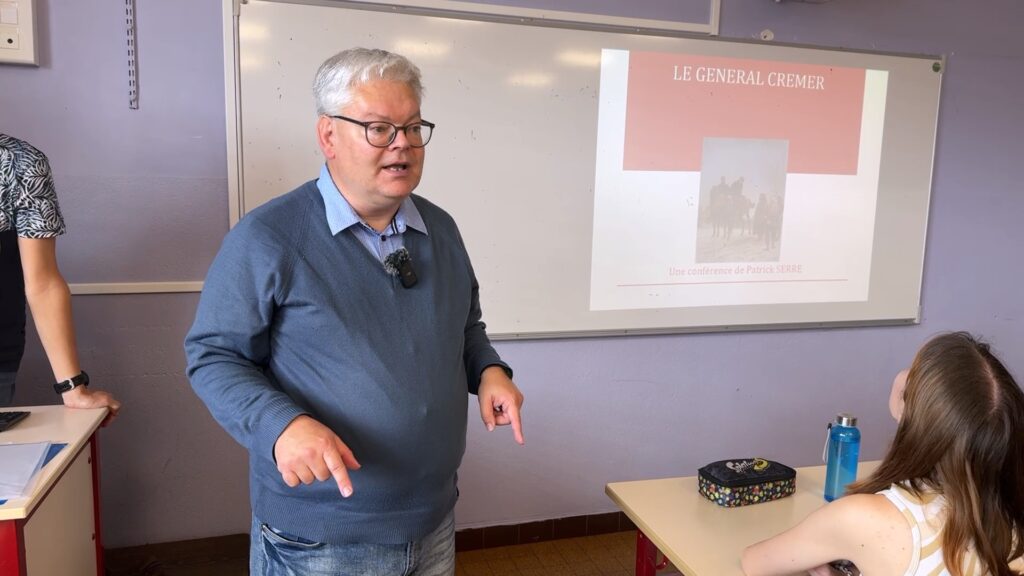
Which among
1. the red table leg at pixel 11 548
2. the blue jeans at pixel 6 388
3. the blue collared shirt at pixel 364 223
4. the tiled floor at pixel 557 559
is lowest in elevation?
the tiled floor at pixel 557 559

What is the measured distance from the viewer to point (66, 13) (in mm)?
2219

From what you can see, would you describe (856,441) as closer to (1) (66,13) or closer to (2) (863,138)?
(2) (863,138)

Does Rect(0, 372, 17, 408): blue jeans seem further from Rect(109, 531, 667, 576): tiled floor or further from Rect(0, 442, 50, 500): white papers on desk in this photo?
Rect(109, 531, 667, 576): tiled floor

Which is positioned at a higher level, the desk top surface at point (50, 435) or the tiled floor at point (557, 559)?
the desk top surface at point (50, 435)

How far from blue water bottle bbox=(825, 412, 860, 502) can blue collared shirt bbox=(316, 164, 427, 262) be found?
1035mm

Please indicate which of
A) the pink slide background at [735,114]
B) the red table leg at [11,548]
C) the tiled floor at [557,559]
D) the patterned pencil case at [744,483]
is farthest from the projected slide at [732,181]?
the red table leg at [11,548]

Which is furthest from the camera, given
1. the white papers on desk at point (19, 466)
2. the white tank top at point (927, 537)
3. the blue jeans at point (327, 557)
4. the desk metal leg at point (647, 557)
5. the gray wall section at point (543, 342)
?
the gray wall section at point (543, 342)

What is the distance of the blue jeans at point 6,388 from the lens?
1.89 metres

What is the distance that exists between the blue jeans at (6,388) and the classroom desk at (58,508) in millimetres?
108

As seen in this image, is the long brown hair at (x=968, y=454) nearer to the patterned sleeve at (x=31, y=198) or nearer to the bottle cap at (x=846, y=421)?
the bottle cap at (x=846, y=421)

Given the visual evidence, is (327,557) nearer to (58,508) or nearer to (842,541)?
(58,508)

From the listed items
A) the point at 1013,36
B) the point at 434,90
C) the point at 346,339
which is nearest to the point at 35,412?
the point at 346,339

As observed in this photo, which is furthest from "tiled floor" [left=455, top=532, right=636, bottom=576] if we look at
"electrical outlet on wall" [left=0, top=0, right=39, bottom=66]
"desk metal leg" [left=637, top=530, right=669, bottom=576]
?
"electrical outlet on wall" [left=0, top=0, right=39, bottom=66]

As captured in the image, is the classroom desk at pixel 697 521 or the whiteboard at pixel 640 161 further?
the whiteboard at pixel 640 161
